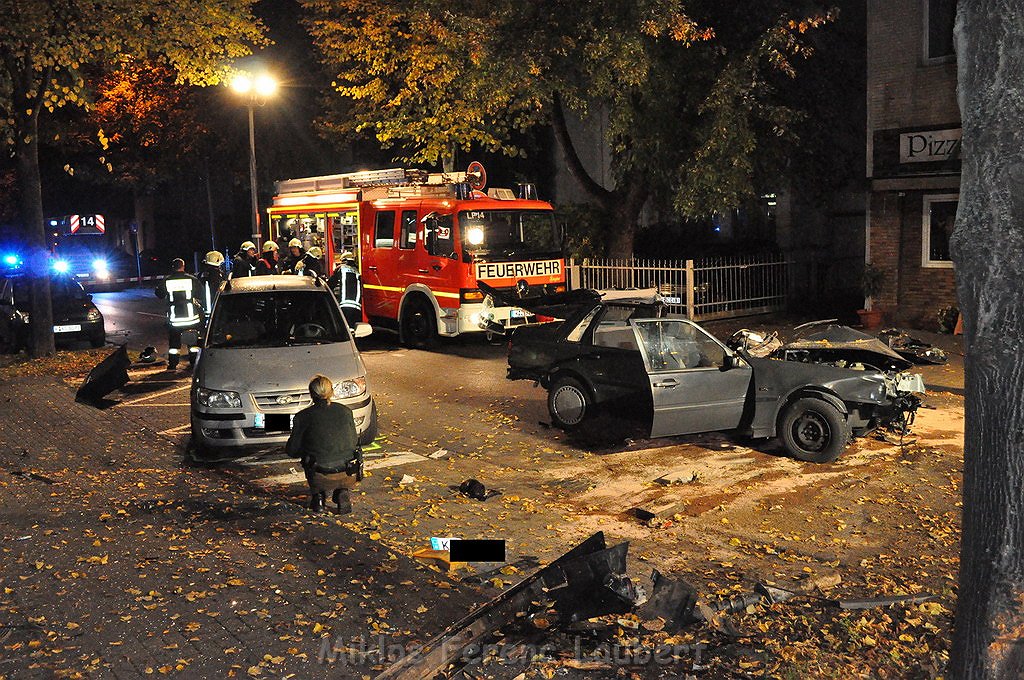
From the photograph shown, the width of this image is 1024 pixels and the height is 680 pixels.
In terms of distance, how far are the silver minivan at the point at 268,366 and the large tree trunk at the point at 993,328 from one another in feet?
20.4

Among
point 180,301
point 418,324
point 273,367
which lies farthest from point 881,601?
point 418,324

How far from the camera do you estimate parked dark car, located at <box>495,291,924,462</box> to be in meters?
9.53

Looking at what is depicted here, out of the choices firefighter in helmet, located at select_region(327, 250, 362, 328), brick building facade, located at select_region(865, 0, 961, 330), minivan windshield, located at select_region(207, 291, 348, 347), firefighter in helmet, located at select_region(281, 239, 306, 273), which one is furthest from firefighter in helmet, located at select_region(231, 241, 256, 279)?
brick building facade, located at select_region(865, 0, 961, 330)

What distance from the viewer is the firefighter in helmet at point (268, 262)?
669 inches

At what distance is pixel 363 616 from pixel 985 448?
3659 mm

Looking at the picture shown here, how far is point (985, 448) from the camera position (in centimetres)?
465

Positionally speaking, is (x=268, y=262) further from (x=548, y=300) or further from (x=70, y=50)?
(x=548, y=300)

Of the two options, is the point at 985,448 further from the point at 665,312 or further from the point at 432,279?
the point at 432,279

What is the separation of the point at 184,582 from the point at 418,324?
1154cm

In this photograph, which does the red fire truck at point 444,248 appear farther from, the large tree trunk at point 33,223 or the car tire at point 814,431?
the car tire at point 814,431

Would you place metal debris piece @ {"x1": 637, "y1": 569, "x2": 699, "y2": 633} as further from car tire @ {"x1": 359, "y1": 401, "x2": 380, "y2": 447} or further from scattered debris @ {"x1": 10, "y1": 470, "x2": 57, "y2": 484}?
scattered debris @ {"x1": 10, "y1": 470, "x2": 57, "y2": 484}

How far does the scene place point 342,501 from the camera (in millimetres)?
8297

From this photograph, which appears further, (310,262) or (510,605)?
(310,262)

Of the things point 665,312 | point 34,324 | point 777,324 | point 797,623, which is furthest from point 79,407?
point 777,324
